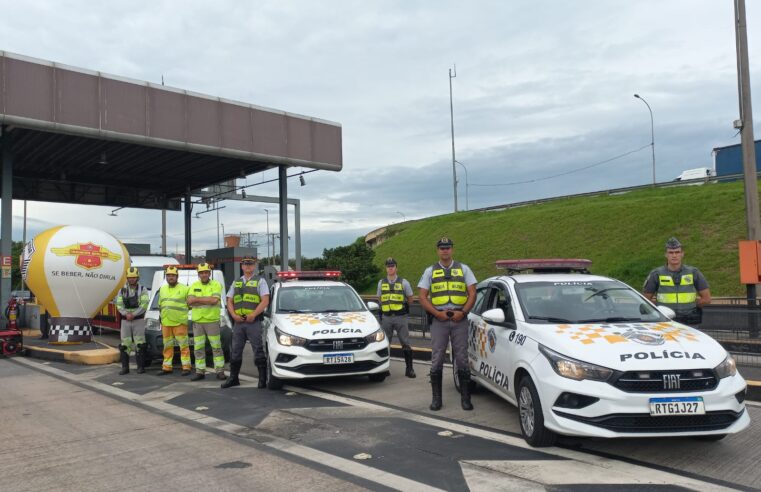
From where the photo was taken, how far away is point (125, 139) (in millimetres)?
17359

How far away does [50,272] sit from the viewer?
557 inches

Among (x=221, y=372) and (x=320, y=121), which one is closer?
(x=221, y=372)

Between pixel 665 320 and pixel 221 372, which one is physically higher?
pixel 665 320

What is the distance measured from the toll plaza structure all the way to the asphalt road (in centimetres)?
1028

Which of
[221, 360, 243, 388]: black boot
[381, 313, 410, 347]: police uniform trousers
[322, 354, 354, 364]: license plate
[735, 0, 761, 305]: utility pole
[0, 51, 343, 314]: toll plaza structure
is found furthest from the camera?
[0, 51, 343, 314]: toll plaza structure

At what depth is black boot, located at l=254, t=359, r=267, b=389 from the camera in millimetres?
8711

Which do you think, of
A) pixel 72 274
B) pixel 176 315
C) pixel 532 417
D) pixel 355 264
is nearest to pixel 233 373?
pixel 176 315

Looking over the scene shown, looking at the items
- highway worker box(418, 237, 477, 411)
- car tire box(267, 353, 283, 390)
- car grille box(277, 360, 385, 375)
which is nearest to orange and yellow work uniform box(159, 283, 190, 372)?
car tire box(267, 353, 283, 390)

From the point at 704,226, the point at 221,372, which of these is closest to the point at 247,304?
the point at 221,372

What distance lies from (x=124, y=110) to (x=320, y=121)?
690 centimetres

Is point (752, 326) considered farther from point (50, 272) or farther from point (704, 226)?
point (704, 226)

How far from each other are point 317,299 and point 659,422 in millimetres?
5716

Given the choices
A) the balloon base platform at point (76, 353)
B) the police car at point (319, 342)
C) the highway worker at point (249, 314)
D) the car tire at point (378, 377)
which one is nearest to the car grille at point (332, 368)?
the police car at point (319, 342)

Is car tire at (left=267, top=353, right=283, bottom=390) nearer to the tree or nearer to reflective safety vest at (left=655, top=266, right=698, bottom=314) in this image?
reflective safety vest at (left=655, top=266, right=698, bottom=314)
